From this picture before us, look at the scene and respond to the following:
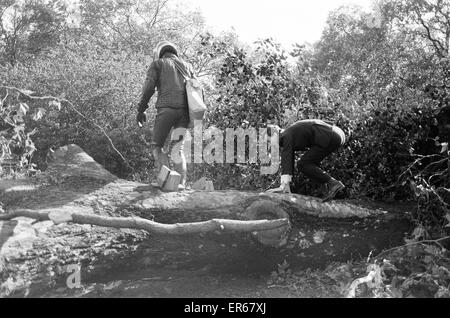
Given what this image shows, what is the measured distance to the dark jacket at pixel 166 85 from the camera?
5.01 m

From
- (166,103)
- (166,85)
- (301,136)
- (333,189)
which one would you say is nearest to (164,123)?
(166,103)

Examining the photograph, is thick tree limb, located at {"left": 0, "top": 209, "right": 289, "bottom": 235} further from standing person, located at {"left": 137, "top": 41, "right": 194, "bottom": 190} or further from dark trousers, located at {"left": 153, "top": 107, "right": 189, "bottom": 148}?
dark trousers, located at {"left": 153, "top": 107, "right": 189, "bottom": 148}

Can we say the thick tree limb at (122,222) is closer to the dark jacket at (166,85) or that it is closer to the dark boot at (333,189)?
the dark boot at (333,189)

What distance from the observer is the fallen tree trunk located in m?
3.44

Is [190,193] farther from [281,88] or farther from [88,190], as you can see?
[281,88]

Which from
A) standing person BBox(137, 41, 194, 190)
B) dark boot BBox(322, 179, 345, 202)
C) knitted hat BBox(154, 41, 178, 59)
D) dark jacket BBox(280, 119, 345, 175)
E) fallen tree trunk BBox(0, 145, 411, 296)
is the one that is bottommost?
fallen tree trunk BBox(0, 145, 411, 296)

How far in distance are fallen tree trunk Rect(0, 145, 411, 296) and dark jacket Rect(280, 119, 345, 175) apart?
524 mm

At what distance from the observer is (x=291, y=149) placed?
15.8ft

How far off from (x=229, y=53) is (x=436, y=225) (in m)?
3.65

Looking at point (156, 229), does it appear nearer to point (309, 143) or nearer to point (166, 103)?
point (166, 103)

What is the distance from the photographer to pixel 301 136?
479 cm

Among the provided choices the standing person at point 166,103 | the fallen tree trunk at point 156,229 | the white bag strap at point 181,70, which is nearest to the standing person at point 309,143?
the fallen tree trunk at point 156,229

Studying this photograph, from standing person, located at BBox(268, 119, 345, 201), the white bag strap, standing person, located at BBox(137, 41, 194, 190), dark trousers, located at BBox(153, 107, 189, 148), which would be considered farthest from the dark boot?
→ the white bag strap

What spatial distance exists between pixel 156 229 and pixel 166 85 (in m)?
2.00
